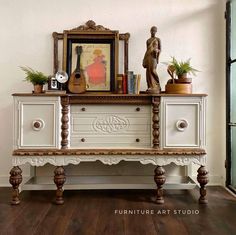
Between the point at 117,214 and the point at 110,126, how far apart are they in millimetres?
754

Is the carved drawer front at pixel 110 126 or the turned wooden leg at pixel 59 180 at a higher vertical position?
the carved drawer front at pixel 110 126

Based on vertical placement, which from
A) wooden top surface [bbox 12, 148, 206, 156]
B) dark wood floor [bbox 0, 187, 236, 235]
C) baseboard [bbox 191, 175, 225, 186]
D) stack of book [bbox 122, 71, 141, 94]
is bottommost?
dark wood floor [bbox 0, 187, 236, 235]

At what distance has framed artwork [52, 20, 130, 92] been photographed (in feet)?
9.23

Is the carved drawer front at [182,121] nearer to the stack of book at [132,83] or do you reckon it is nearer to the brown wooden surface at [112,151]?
the brown wooden surface at [112,151]

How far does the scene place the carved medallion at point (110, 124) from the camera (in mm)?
2502

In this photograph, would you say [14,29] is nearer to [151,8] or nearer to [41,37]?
[41,37]

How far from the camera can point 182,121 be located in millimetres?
2408

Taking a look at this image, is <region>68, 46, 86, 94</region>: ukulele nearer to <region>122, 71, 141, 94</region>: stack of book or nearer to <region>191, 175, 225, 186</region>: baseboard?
<region>122, 71, 141, 94</region>: stack of book

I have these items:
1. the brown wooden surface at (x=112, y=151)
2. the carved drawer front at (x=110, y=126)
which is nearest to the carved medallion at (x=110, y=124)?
the carved drawer front at (x=110, y=126)

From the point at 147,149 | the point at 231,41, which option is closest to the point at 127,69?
the point at 147,149

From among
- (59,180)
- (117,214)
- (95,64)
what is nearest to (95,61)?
(95,64)

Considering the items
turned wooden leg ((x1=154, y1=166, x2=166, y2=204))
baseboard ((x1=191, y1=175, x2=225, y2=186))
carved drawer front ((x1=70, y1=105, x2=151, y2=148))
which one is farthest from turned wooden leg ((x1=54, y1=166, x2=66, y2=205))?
baseboard ((x1=191, y1=175, x2=225, y2=186))

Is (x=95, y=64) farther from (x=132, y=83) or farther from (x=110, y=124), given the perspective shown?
(x=110, y=124)

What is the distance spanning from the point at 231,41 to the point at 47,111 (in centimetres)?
196
